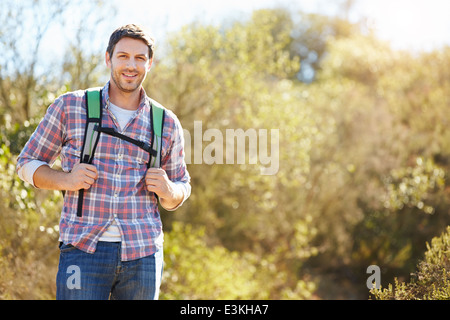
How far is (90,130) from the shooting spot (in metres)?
2.12

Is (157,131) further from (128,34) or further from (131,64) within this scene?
(128,34)

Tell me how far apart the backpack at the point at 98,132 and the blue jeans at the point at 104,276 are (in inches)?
7.4

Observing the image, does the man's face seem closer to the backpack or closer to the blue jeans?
the backpack

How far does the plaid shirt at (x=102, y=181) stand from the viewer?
6.82 feet

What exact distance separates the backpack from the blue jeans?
0.62 ft

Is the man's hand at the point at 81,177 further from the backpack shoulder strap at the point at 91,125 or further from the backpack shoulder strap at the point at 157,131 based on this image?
the backpack shoulder strap at the point at 157,131

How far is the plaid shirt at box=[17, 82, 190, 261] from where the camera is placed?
208 centimetres

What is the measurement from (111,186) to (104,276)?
15.2 inches

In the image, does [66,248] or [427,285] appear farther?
[427,285]

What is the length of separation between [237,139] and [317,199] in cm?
248

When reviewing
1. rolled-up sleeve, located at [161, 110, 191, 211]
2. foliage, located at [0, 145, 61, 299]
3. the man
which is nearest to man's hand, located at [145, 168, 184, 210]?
the man

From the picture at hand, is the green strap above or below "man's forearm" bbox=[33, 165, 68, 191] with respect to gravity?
above

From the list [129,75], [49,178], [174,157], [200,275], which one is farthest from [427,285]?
[200,275]

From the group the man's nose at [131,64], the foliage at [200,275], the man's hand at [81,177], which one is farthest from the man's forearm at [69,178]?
the foliage at [200,275]
